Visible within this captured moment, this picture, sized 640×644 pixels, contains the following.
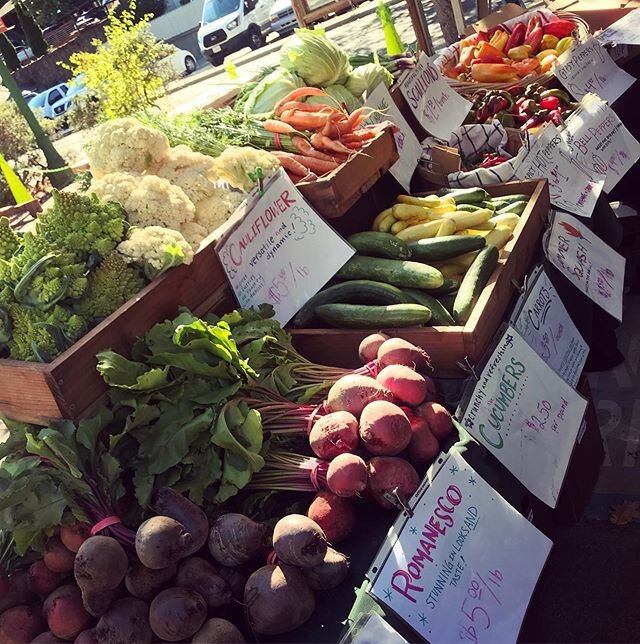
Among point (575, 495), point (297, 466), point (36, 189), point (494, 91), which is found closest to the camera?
point (297, 466)

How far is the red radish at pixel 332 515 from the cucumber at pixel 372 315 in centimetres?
70

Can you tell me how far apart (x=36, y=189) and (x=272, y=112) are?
39.3ft

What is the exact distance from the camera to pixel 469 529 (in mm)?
1694

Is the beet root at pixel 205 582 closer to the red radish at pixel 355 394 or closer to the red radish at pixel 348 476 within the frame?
the red radish at pixel 348 476

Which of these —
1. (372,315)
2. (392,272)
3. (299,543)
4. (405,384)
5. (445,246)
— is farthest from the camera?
(445,246)

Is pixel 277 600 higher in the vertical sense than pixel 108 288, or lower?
lower

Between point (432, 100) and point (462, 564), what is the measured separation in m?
3.14

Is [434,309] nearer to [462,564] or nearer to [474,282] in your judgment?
[474,282]

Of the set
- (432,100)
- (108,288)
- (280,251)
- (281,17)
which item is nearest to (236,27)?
(281,17)

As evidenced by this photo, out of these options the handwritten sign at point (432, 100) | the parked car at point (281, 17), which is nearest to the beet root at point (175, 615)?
the handwritten sign at point (432, 100)

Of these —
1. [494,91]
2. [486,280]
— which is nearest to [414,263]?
[486,280]

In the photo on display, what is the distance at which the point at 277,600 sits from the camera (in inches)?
60.4

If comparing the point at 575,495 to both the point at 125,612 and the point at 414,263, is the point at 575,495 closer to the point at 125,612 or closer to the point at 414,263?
the point at 414,263

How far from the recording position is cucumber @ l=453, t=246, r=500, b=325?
228 cm
